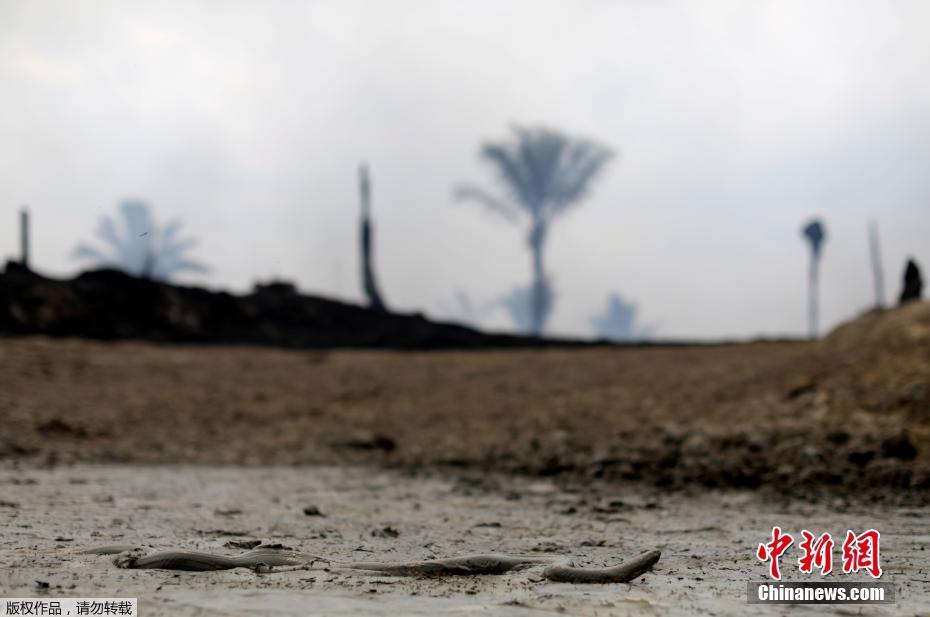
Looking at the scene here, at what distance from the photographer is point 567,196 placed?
36.9m

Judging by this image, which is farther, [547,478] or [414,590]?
[547,478]

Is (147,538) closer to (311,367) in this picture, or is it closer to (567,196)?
→ (311,367)

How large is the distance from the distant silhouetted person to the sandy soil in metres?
8.07

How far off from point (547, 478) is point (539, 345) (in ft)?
40.8

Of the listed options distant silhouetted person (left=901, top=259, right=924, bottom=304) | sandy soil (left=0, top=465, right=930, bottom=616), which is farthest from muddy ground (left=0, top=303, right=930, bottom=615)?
distant silhouetted person (left=901, top=259, right=924, bottom=304)

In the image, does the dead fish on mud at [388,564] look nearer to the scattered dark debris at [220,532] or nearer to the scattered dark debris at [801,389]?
the scattered dark debris at [220,532]

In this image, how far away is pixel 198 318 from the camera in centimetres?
2173

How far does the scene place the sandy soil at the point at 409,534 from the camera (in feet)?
9.13

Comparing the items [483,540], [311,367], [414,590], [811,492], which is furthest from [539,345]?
[414,590]

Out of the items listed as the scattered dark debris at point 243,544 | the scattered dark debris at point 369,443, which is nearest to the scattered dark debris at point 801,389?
the scattered dark debris at point 369,443

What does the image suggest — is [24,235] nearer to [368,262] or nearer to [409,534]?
[368,262]

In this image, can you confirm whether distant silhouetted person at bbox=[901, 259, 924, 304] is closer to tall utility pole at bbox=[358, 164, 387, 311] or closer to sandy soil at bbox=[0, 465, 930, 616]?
sandy soil at bbox=[0, 465, 930, 616]

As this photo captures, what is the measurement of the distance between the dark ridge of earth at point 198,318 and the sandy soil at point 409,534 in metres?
12.2

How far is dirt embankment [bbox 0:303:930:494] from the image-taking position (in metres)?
7.96
